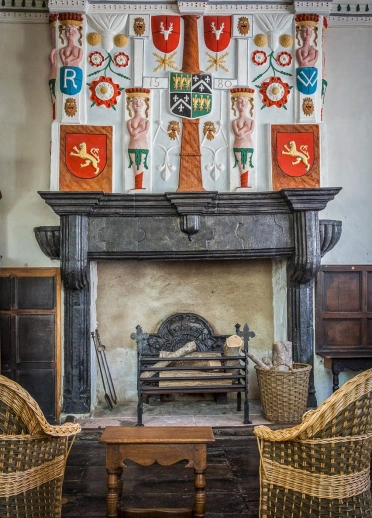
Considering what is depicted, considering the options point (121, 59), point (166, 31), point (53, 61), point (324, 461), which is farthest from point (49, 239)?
point (324, 461)

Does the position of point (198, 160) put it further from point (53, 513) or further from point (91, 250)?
point (53, 513)

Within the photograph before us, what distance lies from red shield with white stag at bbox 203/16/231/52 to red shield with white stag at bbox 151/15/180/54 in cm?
29

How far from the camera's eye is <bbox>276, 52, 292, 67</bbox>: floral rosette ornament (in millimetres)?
5457

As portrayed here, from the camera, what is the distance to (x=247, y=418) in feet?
16.8

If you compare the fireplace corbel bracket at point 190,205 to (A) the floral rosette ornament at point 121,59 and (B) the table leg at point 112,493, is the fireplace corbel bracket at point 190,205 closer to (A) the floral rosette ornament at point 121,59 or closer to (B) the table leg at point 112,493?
(A) the floral rosette ornament at point 121,59

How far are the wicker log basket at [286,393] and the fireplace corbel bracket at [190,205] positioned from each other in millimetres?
1518

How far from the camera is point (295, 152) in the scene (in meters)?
5.42

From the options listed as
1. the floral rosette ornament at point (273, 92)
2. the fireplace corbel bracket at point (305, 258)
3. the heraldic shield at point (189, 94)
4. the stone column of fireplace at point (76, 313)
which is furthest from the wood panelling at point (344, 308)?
the stone column of fireplace at point (76, 313)

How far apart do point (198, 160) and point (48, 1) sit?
2.07m

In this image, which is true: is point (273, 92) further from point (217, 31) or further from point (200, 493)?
point (200, 493)

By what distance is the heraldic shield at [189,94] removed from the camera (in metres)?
5.41

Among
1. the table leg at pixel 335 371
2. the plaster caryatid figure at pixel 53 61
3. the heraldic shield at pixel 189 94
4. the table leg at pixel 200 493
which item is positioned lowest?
the table leg at pixel 200 493

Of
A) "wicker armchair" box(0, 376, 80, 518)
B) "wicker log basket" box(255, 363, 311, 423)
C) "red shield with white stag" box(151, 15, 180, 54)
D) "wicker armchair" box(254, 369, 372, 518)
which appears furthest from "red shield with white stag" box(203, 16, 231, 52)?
"wicker armchair" box(0, 376, 80, 518)

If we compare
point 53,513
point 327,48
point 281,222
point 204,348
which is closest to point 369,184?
point 281,222
